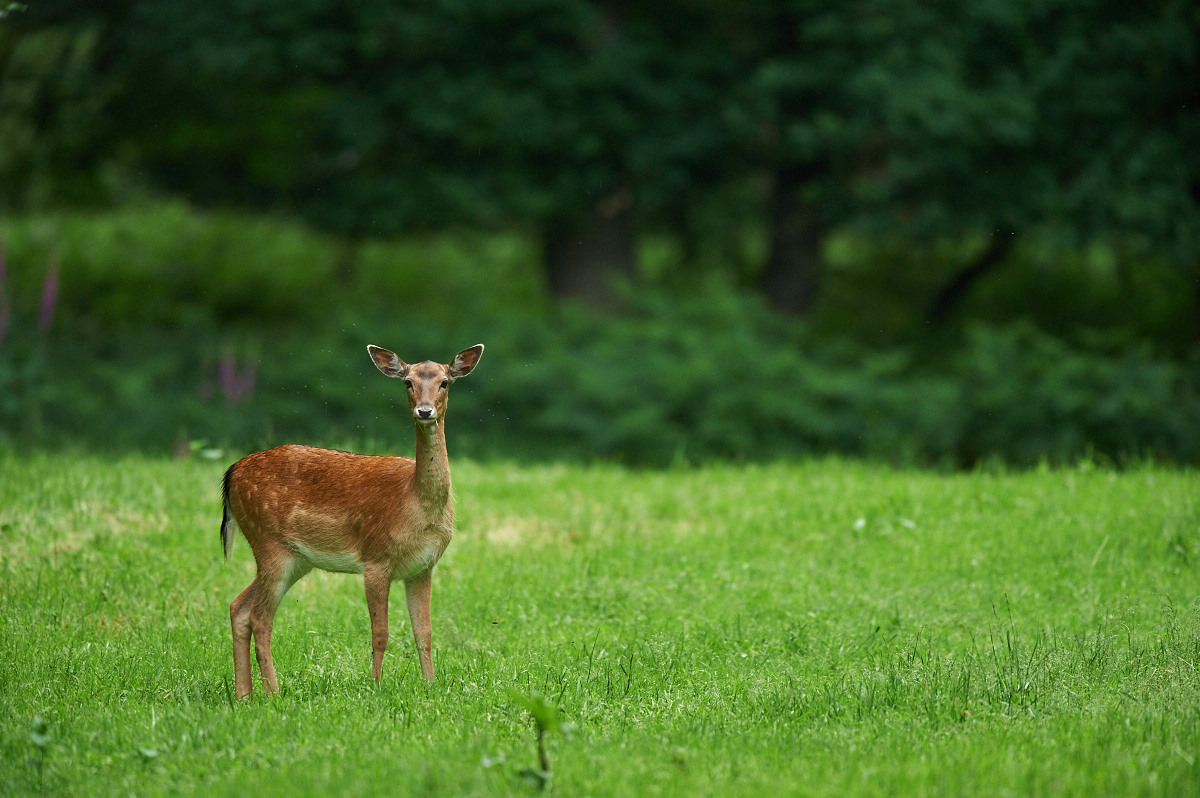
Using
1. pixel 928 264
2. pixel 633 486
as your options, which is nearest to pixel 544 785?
pixel 633 486

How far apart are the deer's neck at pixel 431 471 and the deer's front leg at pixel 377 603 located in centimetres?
37

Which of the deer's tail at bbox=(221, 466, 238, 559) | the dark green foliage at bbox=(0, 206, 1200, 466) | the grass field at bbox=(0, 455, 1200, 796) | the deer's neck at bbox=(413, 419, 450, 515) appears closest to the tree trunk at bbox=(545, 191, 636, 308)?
the dark green foliage at bbox=(0, 206, 1200, 466)

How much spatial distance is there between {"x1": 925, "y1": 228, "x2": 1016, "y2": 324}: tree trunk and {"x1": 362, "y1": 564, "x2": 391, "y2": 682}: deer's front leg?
1356cm

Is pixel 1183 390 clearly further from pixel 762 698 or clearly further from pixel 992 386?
pixel 762 698

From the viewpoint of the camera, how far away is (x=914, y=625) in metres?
7.47

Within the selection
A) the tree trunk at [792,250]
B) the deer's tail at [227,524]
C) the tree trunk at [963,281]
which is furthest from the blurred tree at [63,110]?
the tree trunk at [963,281]

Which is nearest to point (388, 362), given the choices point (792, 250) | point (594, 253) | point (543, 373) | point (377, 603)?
point (377, 603)

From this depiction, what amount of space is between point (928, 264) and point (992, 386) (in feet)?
16.4

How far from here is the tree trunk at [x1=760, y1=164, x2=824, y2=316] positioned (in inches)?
710

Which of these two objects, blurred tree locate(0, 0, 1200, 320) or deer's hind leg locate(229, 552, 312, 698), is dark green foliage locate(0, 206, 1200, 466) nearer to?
blurred tree locate(0, 0, 1200, 320)

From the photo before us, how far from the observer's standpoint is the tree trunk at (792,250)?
1803cm

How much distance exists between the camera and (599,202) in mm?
17688

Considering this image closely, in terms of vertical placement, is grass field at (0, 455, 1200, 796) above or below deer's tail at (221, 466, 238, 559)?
below

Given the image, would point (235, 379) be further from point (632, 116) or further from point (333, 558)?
point (333, 558)
